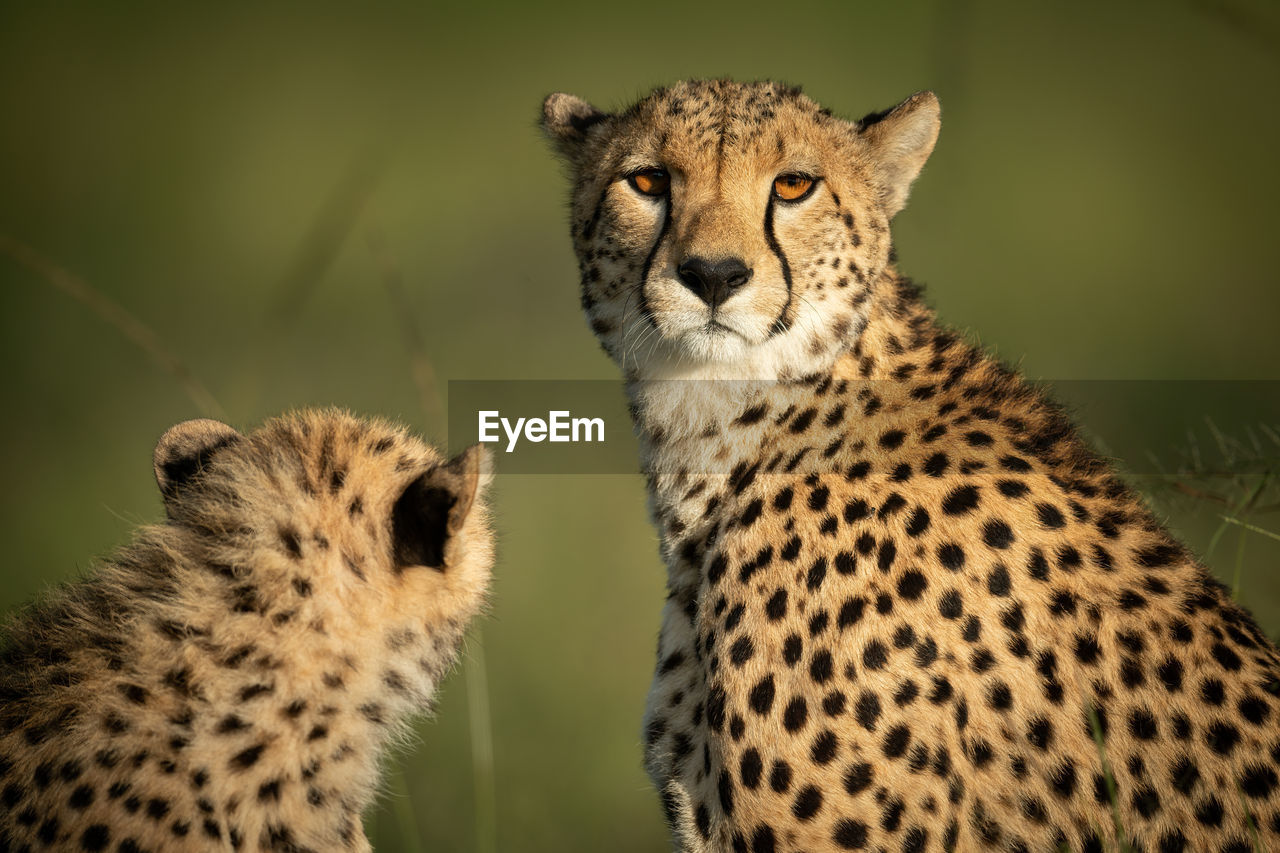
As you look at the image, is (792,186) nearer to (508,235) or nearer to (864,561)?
(864,561)

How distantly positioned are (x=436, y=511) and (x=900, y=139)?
140 centimetres

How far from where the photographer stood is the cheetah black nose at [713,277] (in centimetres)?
251

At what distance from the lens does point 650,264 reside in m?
2.64

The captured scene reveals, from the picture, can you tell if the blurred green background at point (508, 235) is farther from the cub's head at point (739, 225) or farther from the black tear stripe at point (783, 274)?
the black tear stripe at point (783, 274)

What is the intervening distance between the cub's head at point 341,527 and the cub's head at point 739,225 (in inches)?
23.3

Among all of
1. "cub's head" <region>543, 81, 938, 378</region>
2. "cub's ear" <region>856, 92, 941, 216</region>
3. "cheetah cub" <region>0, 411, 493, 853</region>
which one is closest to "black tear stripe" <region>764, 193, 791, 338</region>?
"cub's head" <region>543, 81, 938, 378</region>

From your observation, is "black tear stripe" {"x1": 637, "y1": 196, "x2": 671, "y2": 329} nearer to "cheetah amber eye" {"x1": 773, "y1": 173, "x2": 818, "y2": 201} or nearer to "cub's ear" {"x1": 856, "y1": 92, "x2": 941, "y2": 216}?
"cheetah amber eye" {"x1": 773, "y1": 173, "x2": 818, "y2": 201}

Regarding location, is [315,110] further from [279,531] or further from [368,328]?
[279,531]

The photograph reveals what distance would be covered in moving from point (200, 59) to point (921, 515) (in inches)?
394

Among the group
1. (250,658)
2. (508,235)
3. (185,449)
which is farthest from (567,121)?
(508,235)

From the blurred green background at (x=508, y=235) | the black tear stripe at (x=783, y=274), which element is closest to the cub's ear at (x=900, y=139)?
the blurred green background at (x=508, y=235)

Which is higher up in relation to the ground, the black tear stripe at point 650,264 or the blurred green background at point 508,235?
the blurred green background at point 508,235

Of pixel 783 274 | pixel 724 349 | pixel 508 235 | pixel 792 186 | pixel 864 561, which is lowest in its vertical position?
pixel 864 561

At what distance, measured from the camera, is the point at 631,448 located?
20.1 ft
